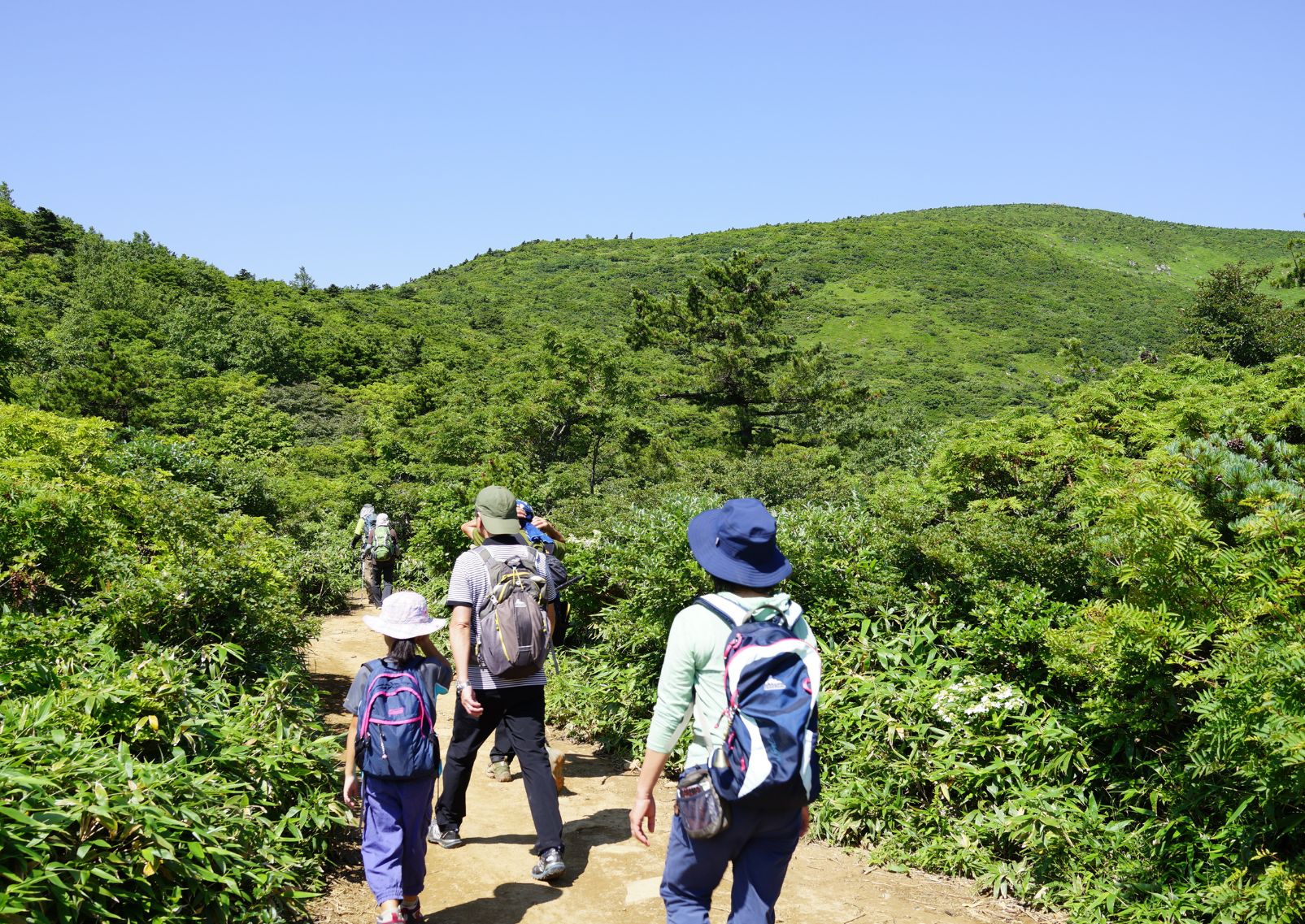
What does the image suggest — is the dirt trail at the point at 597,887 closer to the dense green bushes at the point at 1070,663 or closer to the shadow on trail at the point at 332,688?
the dense green bushes at the point at 1070,663

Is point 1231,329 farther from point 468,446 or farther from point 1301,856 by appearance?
point 1301,856

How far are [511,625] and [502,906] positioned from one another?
113 cm

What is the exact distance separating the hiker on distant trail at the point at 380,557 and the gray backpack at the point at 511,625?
6.60 metres

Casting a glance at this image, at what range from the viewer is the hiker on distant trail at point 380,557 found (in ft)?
33.9

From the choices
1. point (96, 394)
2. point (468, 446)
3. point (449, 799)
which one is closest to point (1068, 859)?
point (449, 799)

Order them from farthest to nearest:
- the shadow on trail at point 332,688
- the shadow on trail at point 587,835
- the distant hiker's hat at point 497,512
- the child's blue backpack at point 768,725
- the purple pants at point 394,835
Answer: the shadow on trail at point 332,688 → the distant hiker's hat at point 497,512 → the shadow on trail at point 587,835 → the purple pants at point 394,835 → the child's blue backpack at point 768,725

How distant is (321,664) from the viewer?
783cm

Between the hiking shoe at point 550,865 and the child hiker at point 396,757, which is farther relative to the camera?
the hiking shoe at point 550,865

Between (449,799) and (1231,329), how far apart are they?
3562 centimetres

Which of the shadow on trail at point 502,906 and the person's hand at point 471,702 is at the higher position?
the person's hand at point 471,702

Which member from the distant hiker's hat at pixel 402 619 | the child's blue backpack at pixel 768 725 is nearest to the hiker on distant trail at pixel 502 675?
the distant hiker's hat at pixel 402 619

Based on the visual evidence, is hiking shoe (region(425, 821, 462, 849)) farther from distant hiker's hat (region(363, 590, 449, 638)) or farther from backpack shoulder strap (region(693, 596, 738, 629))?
backpack shoulder strap (region(693, 596, 738, 629))

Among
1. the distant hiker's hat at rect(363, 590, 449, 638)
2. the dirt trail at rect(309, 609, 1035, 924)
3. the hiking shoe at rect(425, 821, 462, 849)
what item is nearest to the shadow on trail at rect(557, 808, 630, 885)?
the dirt trail at rect(309, 609, 1035, 924)

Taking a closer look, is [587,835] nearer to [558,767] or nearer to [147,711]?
[558,767]
